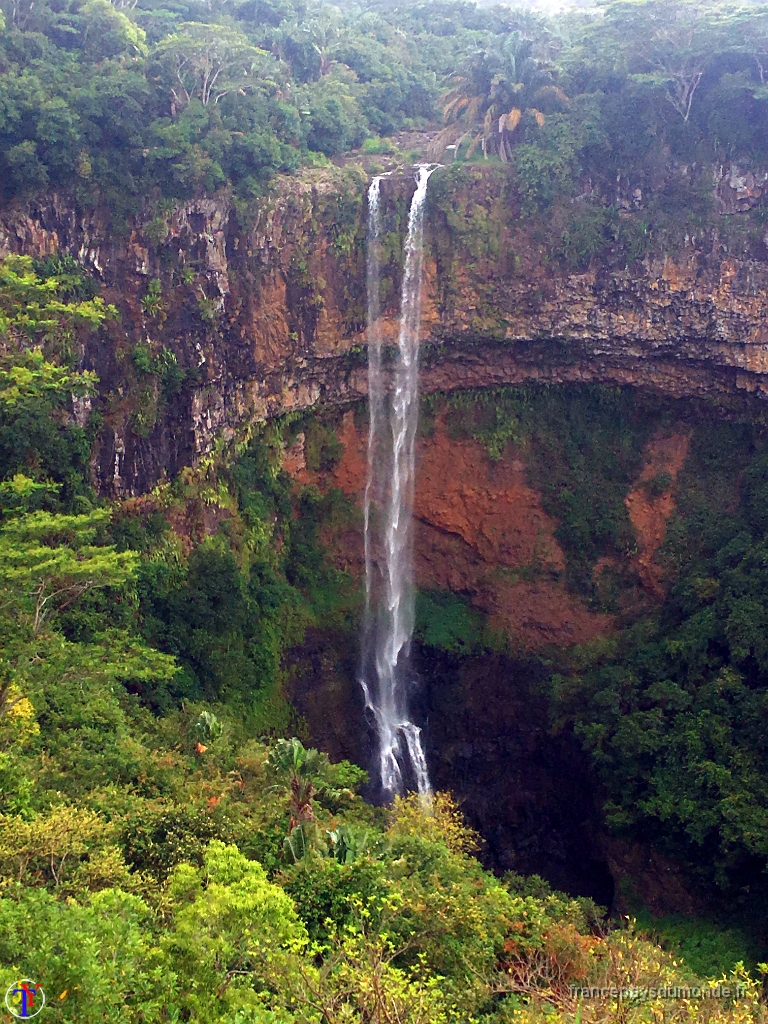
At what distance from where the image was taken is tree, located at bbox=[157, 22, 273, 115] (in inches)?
691

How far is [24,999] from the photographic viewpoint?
5.25 m

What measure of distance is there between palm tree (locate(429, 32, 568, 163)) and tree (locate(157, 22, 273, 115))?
4167 millimetres

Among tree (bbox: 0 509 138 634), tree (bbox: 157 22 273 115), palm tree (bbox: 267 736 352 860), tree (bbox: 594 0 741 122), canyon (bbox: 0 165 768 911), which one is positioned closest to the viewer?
palm tree (bbox: 267 736 352 860)

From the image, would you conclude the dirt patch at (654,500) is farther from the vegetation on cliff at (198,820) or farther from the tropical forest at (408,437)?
the vegetation on cliff at (198,820)

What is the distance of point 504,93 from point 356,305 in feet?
17.6

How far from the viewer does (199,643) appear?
54.6 ft

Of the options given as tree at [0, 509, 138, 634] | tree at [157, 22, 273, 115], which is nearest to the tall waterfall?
tree at [157, 22, 273, 115]

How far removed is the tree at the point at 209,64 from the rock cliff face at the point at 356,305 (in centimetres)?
235

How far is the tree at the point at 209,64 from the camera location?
57.6 feet

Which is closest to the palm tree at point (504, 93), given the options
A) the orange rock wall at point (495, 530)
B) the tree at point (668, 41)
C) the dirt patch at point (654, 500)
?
the tree at point (668, 41)

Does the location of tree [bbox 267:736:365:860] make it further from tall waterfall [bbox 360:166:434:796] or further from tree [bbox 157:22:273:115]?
tree [bbox 157:22:273:115]

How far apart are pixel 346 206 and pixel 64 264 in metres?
5.64

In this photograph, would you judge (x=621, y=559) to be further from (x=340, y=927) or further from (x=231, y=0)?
(x=231, y=0)

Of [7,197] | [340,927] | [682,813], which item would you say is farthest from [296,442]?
[340,927]
